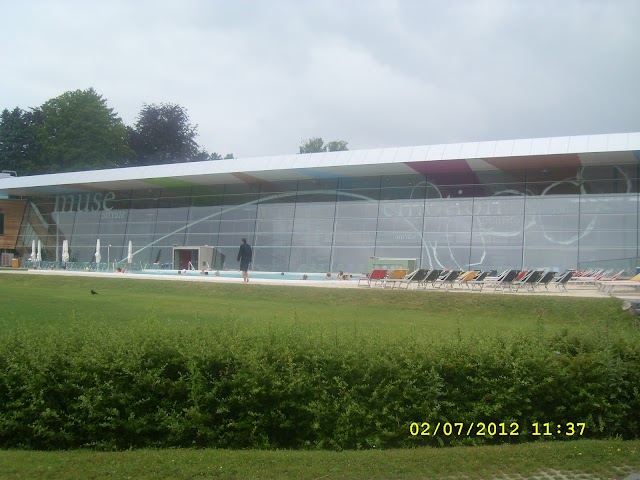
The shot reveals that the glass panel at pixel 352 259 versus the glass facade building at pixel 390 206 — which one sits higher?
the glass facade building at pixel 390 206

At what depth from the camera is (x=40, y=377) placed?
6.11 meters

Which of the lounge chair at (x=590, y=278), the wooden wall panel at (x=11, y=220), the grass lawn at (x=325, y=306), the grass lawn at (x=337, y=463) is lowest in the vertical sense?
the grass lawn at (x=337, y=463)

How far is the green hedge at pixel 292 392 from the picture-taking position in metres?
6.05

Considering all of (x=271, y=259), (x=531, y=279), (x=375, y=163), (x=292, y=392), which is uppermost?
(x=375, y=163)

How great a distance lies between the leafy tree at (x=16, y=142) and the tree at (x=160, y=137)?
1076 cm

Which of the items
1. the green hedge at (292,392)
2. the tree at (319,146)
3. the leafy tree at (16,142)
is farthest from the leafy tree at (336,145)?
the green hedge at (292,392)

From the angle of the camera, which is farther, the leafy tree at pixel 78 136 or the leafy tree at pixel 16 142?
the leafy tree at pixel 16 142

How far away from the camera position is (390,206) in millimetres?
34156

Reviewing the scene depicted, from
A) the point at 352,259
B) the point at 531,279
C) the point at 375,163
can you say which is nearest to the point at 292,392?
the point at 531,279

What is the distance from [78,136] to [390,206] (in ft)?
135

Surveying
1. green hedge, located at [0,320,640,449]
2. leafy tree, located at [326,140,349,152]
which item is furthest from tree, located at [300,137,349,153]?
green hedge, located at [0,320,640,449]

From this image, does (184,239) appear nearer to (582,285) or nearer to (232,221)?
(232,221)

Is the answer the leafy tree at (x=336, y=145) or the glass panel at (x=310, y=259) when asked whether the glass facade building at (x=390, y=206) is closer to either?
the glass panel at (x=310, y=259)

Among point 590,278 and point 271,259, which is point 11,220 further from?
point 590,278
